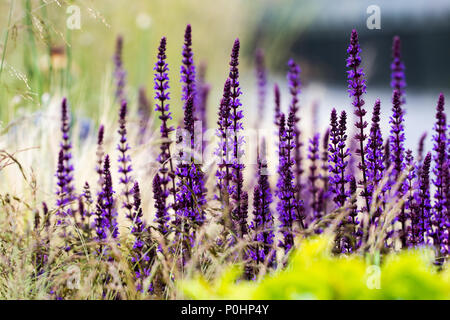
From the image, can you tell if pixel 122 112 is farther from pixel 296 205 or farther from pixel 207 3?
pixel 207 3

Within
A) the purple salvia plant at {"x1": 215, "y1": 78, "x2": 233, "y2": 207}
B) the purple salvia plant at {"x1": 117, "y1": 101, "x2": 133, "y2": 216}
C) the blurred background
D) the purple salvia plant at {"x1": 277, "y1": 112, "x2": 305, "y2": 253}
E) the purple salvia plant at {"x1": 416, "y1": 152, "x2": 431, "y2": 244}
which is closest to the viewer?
the purple salvia plant at {"x1": 215, "y1": 78, "x2": 233, "y2": 207}

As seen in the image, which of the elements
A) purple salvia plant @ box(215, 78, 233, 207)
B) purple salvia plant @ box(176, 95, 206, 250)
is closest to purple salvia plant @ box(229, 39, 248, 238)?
purple salvia plant @ box(215, 78, 233, 207)

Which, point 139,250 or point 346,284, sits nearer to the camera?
point 346,284

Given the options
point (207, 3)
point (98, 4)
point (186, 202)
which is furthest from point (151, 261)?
point (207, 3)

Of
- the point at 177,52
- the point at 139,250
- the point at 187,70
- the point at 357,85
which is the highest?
the point at 177,52

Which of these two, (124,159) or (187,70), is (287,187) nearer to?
(187,70)

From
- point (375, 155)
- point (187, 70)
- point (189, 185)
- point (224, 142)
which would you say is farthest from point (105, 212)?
point (375, 155)

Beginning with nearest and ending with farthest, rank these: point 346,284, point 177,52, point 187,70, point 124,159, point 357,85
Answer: point 346,284, point 357,85, point 187,70, point 124,159, point 177,52

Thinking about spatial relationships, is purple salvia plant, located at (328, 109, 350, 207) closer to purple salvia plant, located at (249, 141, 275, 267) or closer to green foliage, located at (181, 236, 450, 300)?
purple salvia plant, located at (249, 141, 275, 267)

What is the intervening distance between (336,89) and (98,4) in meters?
8.62

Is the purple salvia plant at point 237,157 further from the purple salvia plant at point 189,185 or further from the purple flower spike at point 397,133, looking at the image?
the purple flower spike at point 397,133

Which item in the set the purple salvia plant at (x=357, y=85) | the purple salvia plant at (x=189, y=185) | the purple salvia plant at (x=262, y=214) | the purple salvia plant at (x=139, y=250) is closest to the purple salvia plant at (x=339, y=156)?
the purple salvia plant at (x=357, y=85)

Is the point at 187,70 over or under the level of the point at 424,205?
over

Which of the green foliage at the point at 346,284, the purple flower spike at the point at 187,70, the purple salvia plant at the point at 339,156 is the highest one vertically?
the purple flower spike at the point at 187,70
